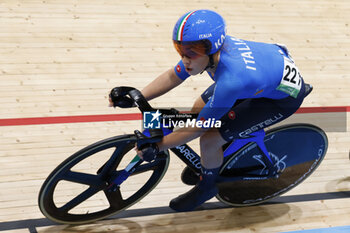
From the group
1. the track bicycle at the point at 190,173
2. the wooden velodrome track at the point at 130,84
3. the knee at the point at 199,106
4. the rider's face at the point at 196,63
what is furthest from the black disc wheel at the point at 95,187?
the rider's face at the point at 196,63

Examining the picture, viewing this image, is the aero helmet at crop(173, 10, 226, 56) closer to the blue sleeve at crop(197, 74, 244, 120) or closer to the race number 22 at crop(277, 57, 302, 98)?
the blue sleeve at crop(197, 74, 244, 120)

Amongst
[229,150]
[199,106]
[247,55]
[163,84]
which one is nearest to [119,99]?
[163,84]

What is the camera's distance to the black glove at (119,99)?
119 inches

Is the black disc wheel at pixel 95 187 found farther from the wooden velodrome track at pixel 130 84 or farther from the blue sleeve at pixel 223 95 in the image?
the blue sleeve at pixel 223 95

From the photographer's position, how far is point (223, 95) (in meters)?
2.79

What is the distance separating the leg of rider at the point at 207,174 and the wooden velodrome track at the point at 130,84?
170 millimetres

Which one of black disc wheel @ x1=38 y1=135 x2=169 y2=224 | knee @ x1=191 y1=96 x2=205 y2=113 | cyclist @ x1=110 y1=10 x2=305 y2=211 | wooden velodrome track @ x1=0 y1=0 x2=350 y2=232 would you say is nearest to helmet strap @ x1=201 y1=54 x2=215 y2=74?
cyclist @ x1=110 y1=10 x2=305 y2=211

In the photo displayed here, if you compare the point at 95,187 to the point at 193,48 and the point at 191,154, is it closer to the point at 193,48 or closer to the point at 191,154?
the point at 191,154

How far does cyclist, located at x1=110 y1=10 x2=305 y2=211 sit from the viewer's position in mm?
2791

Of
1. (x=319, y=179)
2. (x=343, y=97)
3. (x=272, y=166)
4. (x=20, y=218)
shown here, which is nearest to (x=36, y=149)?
(x=20, y=218)

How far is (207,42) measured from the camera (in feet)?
9.09

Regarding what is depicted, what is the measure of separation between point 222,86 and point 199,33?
30 centimetres

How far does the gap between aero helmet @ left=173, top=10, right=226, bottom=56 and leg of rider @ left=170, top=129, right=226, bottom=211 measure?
23.1 inches

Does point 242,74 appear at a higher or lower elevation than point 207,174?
higher
